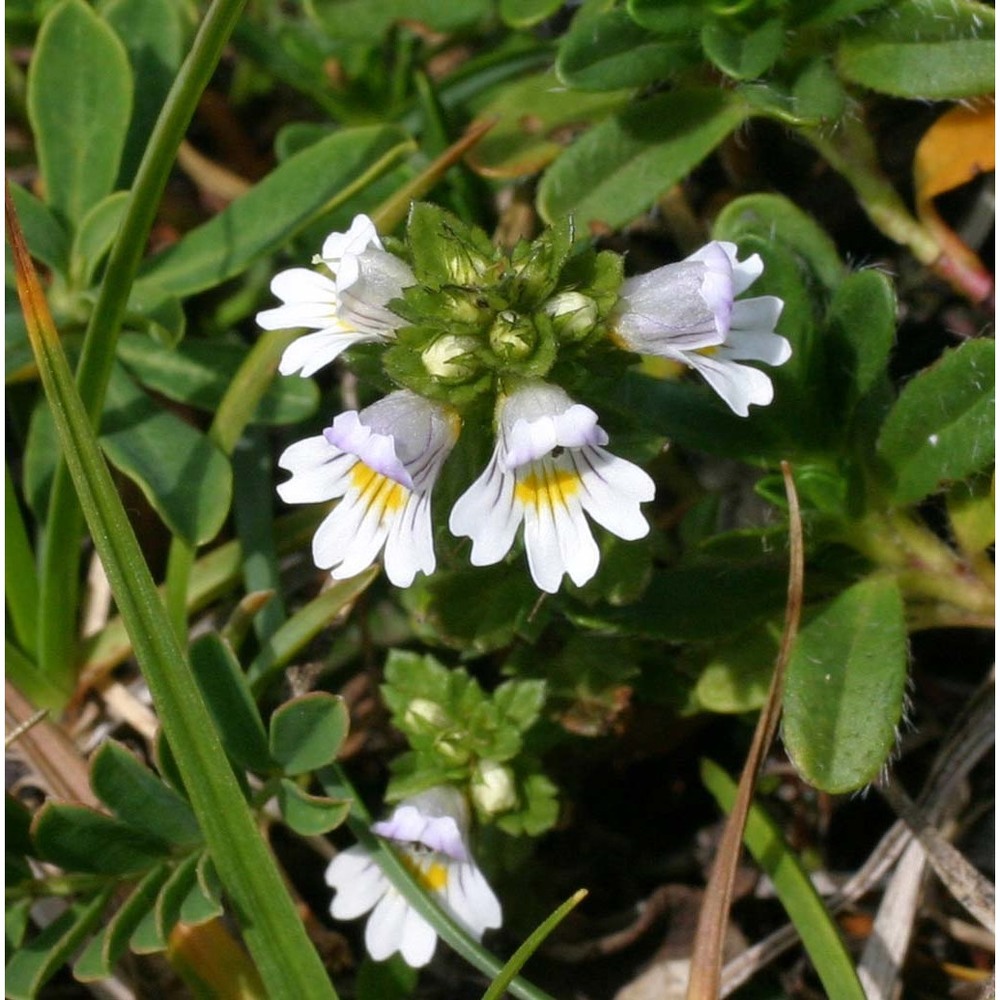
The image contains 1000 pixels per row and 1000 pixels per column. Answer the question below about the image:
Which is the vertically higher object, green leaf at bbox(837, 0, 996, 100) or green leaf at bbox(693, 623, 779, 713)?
green leaf at bbox(837, 0, 996, 100)

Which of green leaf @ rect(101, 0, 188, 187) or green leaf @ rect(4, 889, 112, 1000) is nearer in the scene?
green leaf @ rect(4, 889, 112, 1000)

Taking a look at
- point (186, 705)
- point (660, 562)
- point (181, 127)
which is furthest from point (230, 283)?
point (186, 705)

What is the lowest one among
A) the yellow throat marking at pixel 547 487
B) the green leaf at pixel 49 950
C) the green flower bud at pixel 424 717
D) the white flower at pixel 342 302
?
the green flower bud at pixel 424 717

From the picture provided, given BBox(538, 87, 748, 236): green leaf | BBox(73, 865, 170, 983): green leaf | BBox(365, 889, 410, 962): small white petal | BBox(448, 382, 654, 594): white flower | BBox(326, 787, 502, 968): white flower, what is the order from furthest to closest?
BBox(538, 87, 748, 236): green leaf → BBox(365, 889, 410, 962): small white petal → BBox(326, 787, 502, 968): white flower → BBox(73, 865, 170, 983): green leaf → BBox(448, 382, 654, 594): white flower

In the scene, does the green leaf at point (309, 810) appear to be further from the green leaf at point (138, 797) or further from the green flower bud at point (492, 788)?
the green flower bud at point (492, 788)

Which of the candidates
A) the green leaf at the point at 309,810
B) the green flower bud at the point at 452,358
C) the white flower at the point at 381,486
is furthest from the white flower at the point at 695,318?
the green leaf at the point at 309,810

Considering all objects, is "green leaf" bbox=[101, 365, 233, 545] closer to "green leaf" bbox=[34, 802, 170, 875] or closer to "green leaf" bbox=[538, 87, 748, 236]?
"green leaf" bbox=[34, 802, 170, 875]

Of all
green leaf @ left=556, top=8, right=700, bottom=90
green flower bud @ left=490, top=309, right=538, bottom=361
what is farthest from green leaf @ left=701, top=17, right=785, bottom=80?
green flower bud @ left=490, top=309, right=538, bottom=361
